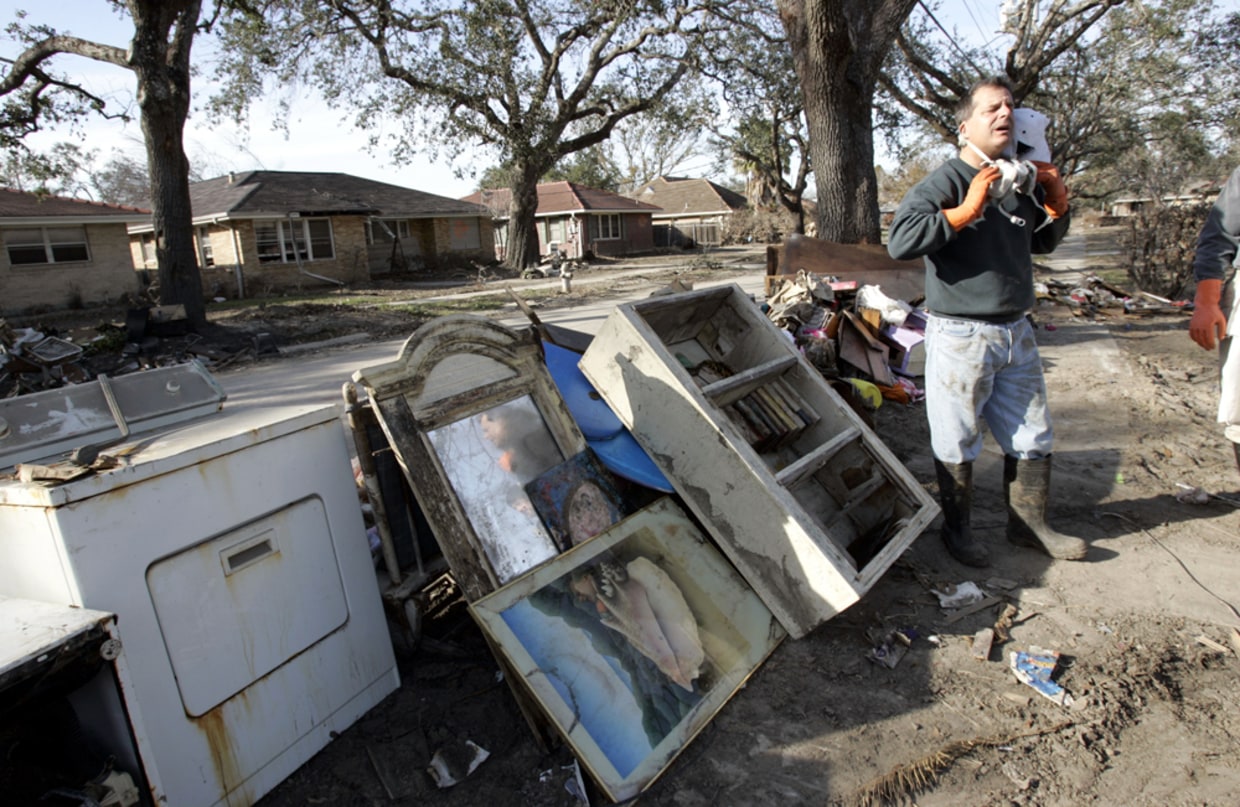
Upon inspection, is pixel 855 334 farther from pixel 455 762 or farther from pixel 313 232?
pixel 313 232

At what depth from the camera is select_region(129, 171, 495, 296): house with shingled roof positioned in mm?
22500

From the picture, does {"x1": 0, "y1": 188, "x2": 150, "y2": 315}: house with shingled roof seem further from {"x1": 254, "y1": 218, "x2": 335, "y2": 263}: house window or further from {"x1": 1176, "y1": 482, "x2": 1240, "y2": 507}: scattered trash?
{"x1": 1176, "y1": 482, "x2": 1240, "y2": 507}: scattered trash

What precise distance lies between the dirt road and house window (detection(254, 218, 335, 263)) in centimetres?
2368

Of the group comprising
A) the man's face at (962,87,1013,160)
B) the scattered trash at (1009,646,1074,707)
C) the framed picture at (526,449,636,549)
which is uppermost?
the man's face at (962,87,1013,160)

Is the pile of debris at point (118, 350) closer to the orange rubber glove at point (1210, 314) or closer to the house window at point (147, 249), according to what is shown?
the orange rubber glove at point (1210, 314)

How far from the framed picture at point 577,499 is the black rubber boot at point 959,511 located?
1.53m

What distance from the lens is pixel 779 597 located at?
2.72m

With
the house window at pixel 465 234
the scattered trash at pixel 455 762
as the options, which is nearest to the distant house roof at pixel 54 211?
the house window at pixel 465 234

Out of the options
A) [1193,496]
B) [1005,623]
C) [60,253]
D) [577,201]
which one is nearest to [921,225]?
[1005,623]

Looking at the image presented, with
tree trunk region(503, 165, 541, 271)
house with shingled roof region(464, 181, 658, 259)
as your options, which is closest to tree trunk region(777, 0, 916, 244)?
tree trunk region(503, 165, 541, 271)

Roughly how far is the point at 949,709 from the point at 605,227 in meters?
36.8

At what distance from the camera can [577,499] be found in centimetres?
295

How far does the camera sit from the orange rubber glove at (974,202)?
2.87m

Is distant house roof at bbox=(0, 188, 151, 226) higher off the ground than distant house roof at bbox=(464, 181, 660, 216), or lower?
lower
